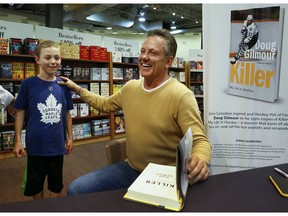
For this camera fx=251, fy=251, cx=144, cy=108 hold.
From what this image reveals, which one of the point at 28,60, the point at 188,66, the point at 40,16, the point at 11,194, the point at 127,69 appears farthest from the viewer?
the point at 40,16

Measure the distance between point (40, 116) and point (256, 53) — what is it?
1.62 meters

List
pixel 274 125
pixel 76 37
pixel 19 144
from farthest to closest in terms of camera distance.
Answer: pixel 76 37, pixel 19 144, pixel 274 125

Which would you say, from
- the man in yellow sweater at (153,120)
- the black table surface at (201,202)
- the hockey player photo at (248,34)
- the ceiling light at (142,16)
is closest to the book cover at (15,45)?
the man in yellow sweater at (153,120)

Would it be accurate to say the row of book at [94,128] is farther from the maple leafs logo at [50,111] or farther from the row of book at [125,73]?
the maple leafs logo at [50,111]

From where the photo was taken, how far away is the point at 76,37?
18.2 feet

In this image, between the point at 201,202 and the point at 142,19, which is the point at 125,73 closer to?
the point at 142,19

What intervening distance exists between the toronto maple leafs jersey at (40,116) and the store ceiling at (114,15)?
223 inches

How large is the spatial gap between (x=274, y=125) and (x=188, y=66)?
20.6 feet

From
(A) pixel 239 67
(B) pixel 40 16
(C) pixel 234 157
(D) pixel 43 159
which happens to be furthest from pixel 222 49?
(B) pixel 40 16

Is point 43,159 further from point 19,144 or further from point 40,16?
point 40,16

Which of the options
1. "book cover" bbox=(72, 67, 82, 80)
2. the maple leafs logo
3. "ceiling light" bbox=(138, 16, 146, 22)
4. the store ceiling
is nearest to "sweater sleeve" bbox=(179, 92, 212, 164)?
the maple leafs logo

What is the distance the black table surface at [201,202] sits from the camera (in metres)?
0.84

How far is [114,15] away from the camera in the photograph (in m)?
9.22

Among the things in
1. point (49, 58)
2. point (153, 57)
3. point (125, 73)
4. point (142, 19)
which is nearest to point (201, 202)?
point (153, 57)
